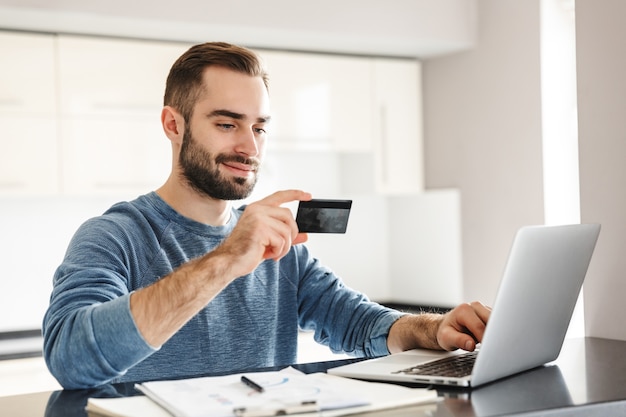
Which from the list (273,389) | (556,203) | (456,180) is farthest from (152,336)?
(456,180)

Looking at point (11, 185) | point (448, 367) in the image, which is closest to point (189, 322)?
point (448, 367)

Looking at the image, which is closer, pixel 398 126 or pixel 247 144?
pixel 247 144

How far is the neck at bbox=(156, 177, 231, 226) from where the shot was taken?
200 centimetres

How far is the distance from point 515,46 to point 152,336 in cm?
308

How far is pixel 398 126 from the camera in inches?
180

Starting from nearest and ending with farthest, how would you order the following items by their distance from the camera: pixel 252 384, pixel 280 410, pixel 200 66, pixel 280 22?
pixel 280 410 → pixel 252 384 → pixel 200 66 → pixel 280 22

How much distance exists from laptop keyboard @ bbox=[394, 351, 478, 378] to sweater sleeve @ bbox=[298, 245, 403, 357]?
36 centimetres

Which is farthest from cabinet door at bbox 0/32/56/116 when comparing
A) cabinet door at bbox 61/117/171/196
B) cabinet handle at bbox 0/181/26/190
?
cabinet handle at bbox 0/181/26/190

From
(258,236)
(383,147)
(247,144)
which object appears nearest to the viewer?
(258,236)

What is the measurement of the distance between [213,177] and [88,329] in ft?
2.09

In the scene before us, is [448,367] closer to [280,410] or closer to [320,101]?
[280,410]

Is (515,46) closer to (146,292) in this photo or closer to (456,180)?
(456,180)

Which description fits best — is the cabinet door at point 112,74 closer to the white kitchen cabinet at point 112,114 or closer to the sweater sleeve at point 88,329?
the white kitchen cabinet at point 112,114

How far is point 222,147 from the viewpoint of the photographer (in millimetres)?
1948
